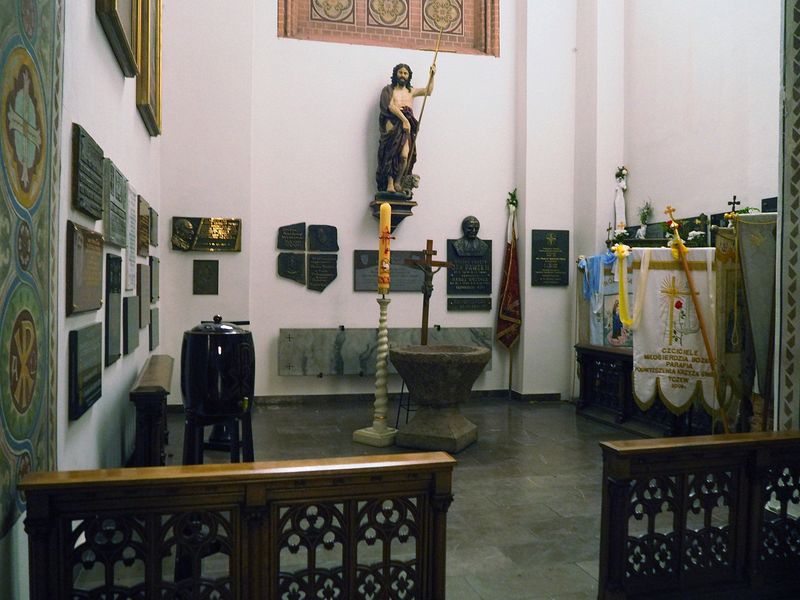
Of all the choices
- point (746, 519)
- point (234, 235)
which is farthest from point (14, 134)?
point (234, 235)

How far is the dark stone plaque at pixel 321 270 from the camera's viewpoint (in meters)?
8.23

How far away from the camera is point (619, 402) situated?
7.01 metres

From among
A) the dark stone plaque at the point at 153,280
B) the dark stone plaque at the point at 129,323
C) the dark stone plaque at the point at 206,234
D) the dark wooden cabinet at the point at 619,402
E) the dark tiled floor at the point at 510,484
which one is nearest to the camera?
the dark tiled floor at the point at 510,484

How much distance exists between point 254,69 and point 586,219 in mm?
4509

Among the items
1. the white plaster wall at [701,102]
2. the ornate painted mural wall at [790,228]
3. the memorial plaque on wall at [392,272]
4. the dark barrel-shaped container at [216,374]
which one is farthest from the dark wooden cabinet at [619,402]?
the dark barrel-shaped container at [216,374]

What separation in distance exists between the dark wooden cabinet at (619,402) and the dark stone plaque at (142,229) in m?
4.74

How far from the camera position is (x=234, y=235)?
7.78m

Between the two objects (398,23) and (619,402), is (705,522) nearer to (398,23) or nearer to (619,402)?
(619,402)

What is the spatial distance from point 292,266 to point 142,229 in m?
2.84

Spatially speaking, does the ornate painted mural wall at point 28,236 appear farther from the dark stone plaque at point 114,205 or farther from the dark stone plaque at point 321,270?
the dark stone plaque at point 321,270

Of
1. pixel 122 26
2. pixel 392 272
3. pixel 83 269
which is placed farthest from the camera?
pixel 392 272

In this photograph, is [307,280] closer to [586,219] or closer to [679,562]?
[586,219]

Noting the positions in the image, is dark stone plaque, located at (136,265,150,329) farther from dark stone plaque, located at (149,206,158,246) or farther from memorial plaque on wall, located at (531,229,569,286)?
memorial plaque on wall, located at (531,229,569,286)

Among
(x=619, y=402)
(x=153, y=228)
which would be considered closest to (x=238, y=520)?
(x=153, y=228)
